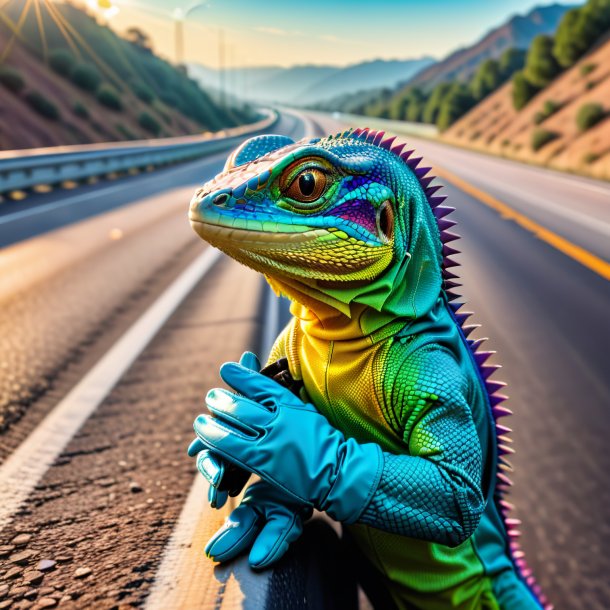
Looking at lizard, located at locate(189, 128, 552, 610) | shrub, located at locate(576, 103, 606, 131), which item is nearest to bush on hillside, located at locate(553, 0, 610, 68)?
shrub, located at locate(576, 103, 606, 131)

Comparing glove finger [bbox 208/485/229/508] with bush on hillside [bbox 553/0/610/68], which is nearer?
glove finger [bbox 208/485/229/508]

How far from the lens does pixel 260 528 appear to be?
1393 mm

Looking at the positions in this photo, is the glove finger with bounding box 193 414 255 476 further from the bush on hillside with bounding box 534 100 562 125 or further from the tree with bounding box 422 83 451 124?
the tree with bounding box 422 83 451 124

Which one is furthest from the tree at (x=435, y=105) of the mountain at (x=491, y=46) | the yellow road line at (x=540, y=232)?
A: the mountain at (x=491, y=46)

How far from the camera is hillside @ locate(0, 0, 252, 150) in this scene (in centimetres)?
2547

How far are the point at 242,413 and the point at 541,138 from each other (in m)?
31.0

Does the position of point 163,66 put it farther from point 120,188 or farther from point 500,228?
point 500,228

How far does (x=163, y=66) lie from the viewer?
57.5 meters

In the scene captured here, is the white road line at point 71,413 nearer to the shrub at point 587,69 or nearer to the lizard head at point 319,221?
the lizard head at point 319,221

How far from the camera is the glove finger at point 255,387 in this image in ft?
4.25

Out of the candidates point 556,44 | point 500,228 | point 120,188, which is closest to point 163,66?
point 556,44

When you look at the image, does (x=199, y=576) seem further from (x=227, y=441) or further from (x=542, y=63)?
(x=542, y=63)

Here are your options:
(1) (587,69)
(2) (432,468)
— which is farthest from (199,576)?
(1) (587,69)

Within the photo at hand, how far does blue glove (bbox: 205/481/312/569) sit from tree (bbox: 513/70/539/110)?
147 feet
